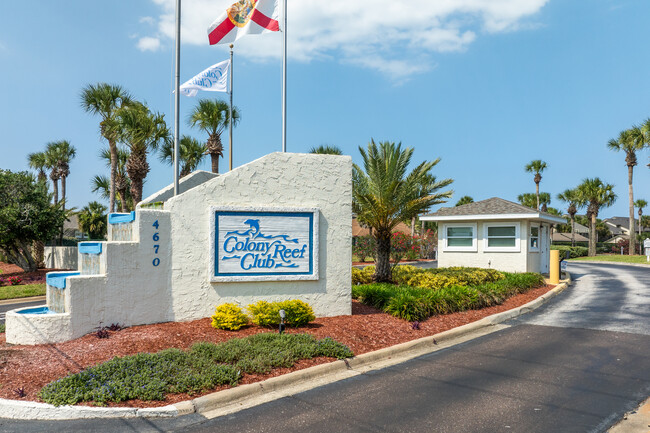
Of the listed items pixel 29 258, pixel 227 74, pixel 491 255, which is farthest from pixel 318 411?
pixel 29 258

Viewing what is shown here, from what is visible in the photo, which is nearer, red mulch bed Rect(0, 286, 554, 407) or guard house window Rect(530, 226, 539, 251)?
red mulch bed Rect(0, 286, 554, 407)

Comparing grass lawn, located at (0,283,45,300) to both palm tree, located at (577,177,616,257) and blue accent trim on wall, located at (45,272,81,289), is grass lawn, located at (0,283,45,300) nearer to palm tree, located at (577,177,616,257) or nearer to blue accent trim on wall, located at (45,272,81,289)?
blue accent trim on wall, located at (45,272,81,289)

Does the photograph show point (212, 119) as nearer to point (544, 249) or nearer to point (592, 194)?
point (544, 249)

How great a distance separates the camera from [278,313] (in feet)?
30.8

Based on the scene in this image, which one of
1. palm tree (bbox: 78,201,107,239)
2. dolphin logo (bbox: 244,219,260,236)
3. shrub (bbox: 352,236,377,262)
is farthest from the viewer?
palm tree (bbox: 78,201,107,239)

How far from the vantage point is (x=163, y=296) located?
9.29 meters

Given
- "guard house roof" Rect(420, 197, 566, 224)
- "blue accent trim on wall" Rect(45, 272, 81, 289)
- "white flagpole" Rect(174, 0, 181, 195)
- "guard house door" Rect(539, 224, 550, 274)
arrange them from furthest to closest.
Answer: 1. "guard house door" Rect(539, 224, 550, 274)
2. "guard house roof" Rect(420, 197, 566, 224)
3. "white flagpole" Rect(174, 0, 181, 195)
4. "blue accent trim on wall" Rect(45, 272, 81, 289)

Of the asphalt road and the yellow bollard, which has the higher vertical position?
the yellow bollard

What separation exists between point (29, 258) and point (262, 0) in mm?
22658

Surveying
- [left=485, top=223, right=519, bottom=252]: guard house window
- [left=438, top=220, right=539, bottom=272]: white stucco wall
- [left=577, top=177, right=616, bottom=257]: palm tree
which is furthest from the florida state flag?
[left=577, top=177, right=616, bottom=257]: palm tree

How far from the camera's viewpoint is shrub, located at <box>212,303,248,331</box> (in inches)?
355

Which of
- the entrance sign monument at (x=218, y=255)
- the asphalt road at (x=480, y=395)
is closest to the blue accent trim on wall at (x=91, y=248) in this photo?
the entrance sign monument at (x=218, y=255)

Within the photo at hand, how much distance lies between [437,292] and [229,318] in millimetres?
→ 6088

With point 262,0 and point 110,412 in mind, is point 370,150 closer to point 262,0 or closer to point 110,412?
point 262,0
